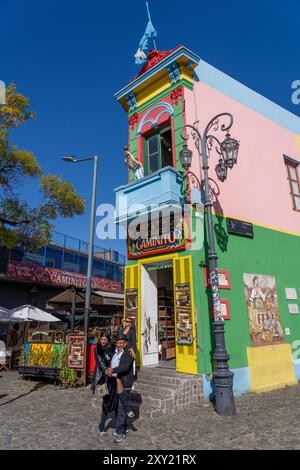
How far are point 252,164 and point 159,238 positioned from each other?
4.71 meters

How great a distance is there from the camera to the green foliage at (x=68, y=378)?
9127mm

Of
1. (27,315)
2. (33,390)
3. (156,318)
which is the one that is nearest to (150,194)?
(156,318)

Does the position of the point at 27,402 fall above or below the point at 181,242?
below

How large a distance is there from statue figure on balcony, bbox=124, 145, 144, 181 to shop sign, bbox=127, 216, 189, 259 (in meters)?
1.66

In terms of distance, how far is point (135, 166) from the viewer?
401 inches

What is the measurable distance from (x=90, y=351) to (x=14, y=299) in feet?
39.9

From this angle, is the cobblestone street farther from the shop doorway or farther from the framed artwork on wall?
the shop doorway

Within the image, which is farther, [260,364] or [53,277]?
[53,277]

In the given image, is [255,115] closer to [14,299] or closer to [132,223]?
[132,223]

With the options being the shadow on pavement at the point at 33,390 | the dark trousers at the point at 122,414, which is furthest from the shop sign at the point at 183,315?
the shadow on pavement at the point at 33,390

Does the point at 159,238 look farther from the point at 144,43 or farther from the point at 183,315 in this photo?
the point at 144,43

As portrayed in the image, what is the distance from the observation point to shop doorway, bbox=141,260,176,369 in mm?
9047

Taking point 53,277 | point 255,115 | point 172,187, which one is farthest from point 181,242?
point 53,277
